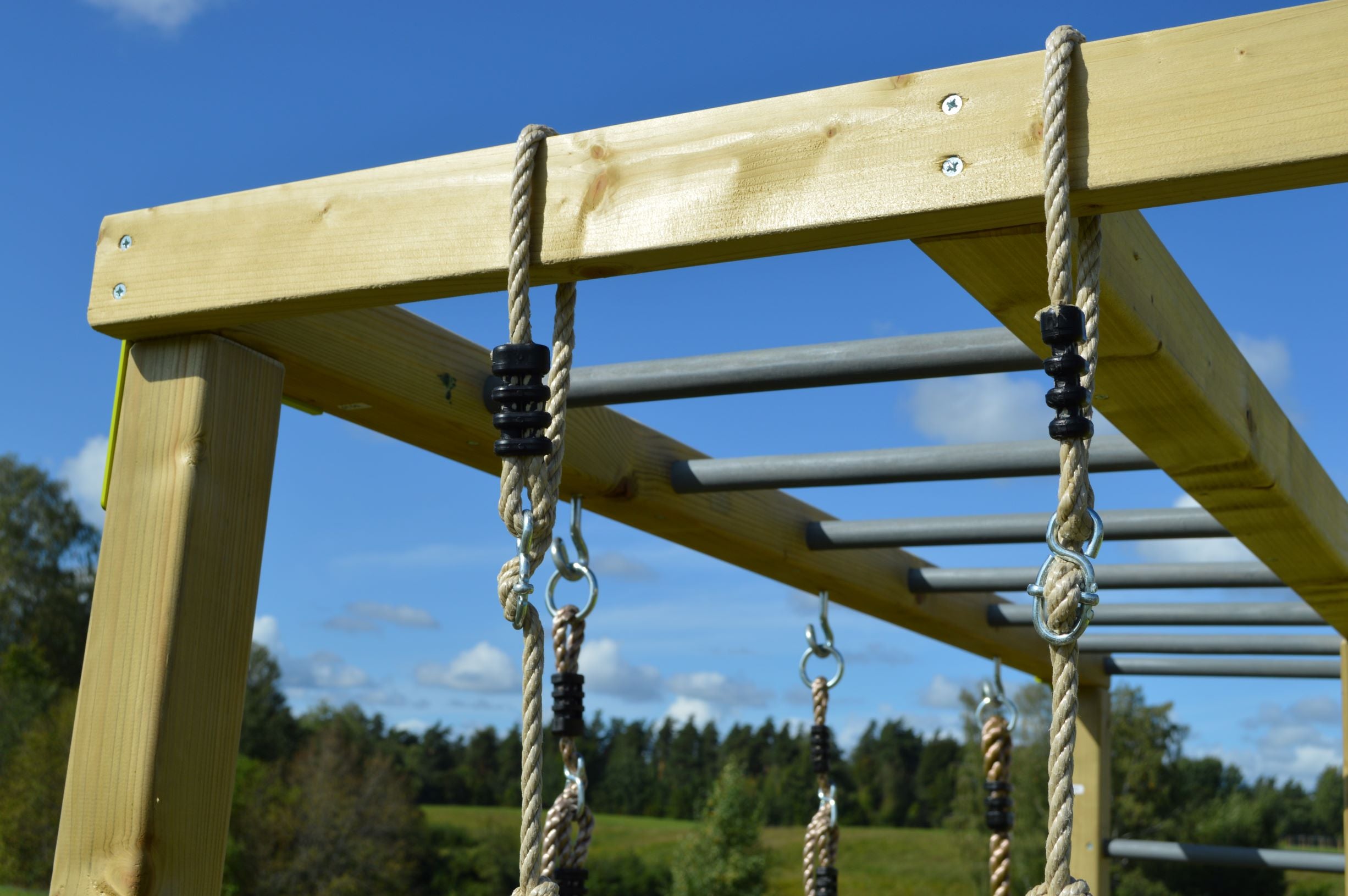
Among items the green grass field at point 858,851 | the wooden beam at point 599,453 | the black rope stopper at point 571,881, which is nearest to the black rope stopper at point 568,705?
the black rope stopper at point 571,881

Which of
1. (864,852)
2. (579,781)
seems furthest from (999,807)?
(864,852)

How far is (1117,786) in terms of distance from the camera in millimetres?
25734

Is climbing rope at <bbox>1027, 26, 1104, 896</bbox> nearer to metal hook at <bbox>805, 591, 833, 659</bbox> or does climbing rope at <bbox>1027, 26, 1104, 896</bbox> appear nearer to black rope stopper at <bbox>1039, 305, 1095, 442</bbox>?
black rope stopper at <bbox>1039, 305, 1095, 442</bbox>

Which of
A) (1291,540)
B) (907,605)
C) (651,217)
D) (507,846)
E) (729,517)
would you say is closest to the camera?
(651,217)

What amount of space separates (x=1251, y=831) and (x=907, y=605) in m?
24.1

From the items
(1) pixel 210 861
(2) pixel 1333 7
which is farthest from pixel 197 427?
(2) pixel 1333 7

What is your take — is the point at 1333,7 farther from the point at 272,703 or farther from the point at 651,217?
the point at 272,703

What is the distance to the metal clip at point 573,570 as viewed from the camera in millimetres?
1592

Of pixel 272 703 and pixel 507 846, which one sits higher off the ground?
pixel 272 703

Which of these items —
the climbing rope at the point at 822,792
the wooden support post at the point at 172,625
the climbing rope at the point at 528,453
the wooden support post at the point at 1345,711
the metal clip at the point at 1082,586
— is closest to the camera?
the metal clip at the point at 1082,586

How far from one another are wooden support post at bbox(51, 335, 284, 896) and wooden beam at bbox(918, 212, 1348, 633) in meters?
0.94

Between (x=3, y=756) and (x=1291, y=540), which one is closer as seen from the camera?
(x=1291, y=540)

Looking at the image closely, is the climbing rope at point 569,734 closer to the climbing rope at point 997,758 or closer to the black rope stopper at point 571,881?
the black rope stopper at point 571,881

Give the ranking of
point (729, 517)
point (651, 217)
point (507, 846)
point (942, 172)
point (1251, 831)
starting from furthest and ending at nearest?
1. point (507, 846)
2. point (1251, 831)
3. point (729, 517)
4. point (651, 217)
5. point (942, 172)
